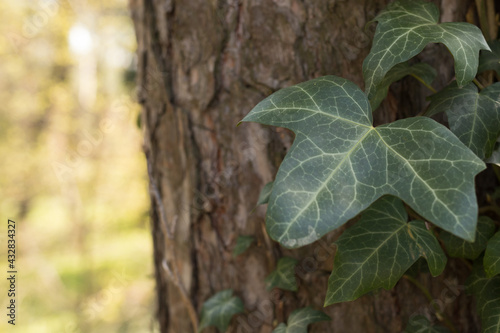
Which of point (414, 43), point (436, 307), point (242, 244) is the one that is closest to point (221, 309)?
point (242, 244)

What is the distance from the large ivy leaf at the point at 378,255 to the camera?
62 centimetres

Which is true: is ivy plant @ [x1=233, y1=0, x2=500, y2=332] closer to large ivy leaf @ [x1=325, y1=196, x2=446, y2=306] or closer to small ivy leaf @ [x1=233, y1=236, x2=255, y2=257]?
large ivy leaf @ [x1=325, y1=196, x2=446, y2=306]

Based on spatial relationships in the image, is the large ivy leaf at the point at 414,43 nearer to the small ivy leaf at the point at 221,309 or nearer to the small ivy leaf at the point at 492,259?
the small ivy leaf at the point at 492,259

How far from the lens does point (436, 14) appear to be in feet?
2.31

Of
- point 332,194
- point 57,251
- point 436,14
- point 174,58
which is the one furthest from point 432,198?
point 57,251

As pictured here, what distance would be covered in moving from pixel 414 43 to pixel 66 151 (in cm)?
472

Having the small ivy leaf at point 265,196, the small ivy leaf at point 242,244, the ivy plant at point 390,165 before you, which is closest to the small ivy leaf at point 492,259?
the ivy plant at point 390,165

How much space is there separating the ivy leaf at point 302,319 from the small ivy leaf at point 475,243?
11.0 inches

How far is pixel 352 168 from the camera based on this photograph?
1.84 ft

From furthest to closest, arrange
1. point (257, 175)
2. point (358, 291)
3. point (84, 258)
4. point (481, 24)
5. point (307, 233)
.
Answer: point (84, 258)
point (257, 175)
point (481, 24)
point (358, 291)
point (307, 233)

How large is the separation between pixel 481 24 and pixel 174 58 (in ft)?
2.31

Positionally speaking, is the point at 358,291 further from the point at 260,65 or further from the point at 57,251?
the point at 57,251

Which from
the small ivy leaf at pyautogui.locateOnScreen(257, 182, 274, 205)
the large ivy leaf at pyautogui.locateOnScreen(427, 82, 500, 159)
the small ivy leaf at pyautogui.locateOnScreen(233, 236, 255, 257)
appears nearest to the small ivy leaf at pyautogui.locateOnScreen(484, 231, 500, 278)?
the large ivy leaf at pyautogui.locateOnScreen(427, 82, 500, 159)

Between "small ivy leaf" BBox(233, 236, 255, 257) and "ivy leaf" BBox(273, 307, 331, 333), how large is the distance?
19cm
